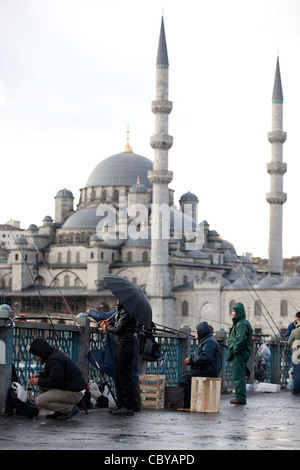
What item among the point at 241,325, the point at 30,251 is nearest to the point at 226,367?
the point at 241,325

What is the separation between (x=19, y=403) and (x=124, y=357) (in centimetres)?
113

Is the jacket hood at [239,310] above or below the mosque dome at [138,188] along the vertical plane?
below

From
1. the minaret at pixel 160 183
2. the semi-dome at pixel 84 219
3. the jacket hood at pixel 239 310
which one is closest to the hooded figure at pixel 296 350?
the jacket hood at pixel 239 310

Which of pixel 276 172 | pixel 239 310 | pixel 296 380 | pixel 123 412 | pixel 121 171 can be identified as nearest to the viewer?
pixel 123 412

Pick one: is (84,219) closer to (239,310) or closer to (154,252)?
(154,252)

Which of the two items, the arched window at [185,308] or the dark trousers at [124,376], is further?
the arched window at [185,308]

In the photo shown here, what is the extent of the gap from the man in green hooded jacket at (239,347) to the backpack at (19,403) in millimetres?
2864

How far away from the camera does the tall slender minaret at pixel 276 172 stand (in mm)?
50469

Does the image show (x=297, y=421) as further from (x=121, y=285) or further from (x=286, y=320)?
(x=286, y=320)

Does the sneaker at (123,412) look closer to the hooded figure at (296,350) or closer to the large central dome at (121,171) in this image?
the hooded figure at (296,350)

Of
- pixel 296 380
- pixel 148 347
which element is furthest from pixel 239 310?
pixel 296 380

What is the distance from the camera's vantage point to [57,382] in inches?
290

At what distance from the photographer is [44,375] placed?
7488mm
